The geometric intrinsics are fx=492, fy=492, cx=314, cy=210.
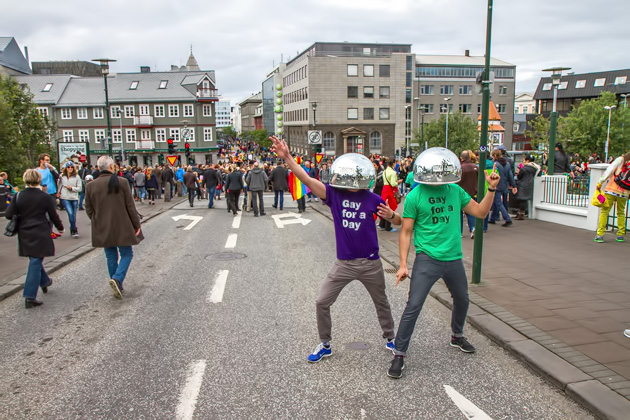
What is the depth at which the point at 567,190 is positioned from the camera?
41.3 feet

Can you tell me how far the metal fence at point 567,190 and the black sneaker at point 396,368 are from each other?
370 inches

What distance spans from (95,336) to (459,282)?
3970 mm

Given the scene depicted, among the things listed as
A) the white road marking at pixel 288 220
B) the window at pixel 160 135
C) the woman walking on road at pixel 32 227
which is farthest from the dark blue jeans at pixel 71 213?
the window at pixel 160 135

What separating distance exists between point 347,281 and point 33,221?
15.4 feet

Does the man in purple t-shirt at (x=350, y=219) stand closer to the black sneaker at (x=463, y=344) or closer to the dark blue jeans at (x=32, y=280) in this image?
the black sneaker at (x=463, y=344)

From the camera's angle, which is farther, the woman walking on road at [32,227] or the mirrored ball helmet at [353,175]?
the woman walking on road at [32,227]

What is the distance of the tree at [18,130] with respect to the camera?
3603 centimetres

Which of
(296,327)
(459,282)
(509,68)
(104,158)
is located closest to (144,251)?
(104,158)

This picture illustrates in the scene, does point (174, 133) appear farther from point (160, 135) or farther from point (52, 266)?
point (52, 266)

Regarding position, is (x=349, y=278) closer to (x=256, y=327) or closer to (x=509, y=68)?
(x=256, y=327)

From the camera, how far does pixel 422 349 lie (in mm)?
5016

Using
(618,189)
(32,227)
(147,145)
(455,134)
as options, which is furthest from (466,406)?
(147,145)

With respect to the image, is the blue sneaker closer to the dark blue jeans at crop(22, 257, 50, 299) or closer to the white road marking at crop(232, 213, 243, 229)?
the dark blue jeans at crop(22, 257, 50, 299)

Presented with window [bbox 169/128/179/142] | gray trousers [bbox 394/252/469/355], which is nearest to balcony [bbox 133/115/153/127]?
window [bbox 169/128/179/142]
